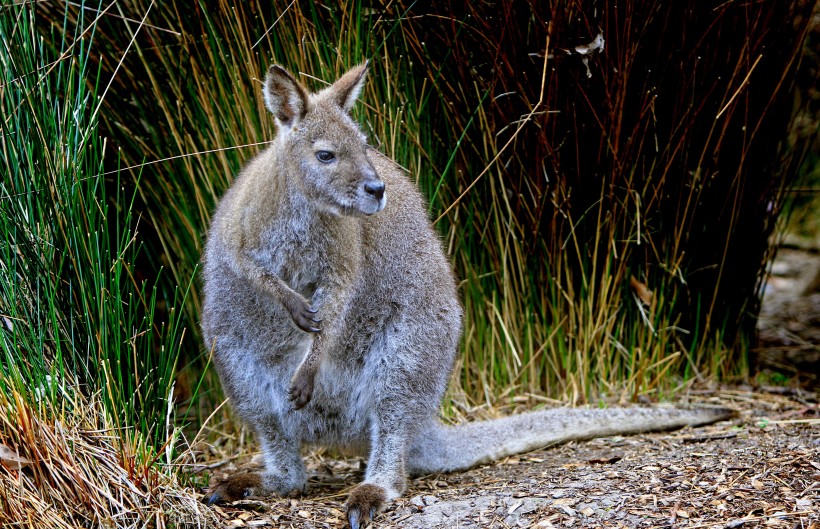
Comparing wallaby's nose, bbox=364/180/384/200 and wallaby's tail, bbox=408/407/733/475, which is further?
wallaby's tail, bbox=408/407/733/475

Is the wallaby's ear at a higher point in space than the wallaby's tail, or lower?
higher

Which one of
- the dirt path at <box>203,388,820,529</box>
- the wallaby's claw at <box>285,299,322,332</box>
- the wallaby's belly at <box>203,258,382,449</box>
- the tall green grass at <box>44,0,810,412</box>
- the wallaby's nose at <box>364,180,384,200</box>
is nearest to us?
the dirt path at <box>203,388,820,529</box>

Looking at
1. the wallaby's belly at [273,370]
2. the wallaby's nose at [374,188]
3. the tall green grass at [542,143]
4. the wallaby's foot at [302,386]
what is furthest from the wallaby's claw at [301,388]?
the tall green grass at [542,143]

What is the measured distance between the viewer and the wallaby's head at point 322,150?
135 inches

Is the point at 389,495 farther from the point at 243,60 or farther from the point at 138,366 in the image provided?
the point at 243,60

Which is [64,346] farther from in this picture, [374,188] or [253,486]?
[374,188]

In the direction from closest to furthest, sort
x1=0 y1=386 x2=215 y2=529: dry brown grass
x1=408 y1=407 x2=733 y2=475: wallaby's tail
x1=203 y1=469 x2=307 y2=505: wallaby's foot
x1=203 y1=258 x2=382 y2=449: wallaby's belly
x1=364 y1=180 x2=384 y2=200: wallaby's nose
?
1. x1=0 y1=386 x2=215 y2=529: dry brown grass
2. x1=364 y1=180 x2=384 y2=200: wallaby's nose
3. x1=203 y1=469 x2=307 y2=505: wallaby's foot
4. x1=203 y1=258 x2=382 y2=449: wallaby's belly
5. x1=408 y1=407 x2=733 y2=475: wallaby's tail

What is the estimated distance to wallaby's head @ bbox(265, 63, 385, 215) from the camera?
344 centimetres

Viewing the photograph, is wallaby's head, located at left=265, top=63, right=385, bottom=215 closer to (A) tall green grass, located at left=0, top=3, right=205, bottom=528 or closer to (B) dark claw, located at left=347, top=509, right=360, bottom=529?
(A) tall green grass, located at left=0, top=3, right=205, bottom=528

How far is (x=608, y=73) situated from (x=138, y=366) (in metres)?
2.34

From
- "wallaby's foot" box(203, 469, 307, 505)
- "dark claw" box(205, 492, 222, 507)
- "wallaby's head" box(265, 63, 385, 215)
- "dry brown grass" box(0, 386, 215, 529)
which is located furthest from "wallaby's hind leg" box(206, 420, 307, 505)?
"wallaby's head" box(265, 63, 385, 215)

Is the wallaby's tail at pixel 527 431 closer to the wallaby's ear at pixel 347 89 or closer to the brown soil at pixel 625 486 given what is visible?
the brown soil at pixel 625 486

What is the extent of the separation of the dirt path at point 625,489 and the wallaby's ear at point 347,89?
151 cm

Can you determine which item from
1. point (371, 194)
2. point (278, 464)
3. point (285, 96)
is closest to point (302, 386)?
point (278, 464)
